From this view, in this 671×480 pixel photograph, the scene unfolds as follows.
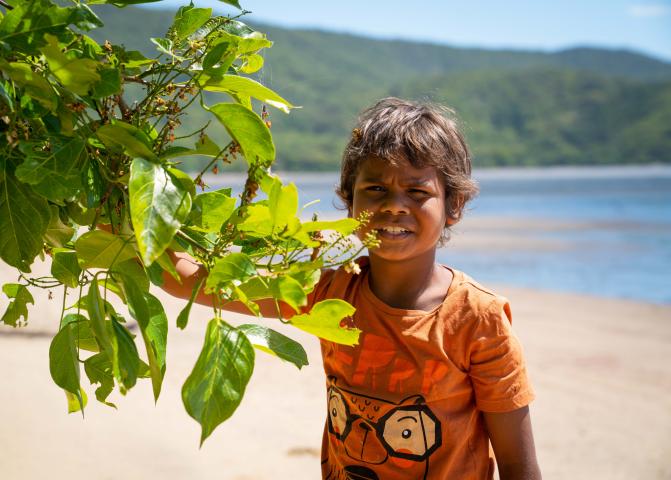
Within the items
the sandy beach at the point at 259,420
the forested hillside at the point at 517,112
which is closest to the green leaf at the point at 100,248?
the sandy beach at the point at 259,420

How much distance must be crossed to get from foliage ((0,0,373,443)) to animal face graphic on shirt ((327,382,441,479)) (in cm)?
68

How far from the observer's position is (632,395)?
5582mm

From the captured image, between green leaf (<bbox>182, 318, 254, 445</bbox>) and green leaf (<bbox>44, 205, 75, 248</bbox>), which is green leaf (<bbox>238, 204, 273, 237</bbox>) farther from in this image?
green leaf (<bbox>44, 205, 75, 248</bbox>)

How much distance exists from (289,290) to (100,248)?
0.29 meters

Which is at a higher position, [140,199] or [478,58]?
[478,58]

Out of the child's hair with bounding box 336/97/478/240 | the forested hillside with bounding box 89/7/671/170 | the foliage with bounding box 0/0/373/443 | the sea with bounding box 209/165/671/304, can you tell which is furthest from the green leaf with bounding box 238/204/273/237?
the forested hillside with bounding box 89/7/671/170

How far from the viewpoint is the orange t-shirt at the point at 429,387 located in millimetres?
1527

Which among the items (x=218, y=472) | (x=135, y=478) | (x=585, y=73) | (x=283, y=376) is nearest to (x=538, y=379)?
(x=283, y=376)

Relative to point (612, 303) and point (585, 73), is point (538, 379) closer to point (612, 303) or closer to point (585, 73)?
point (612, 303)

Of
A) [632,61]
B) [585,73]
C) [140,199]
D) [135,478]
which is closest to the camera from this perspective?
[140,199]

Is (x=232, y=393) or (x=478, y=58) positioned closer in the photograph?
(x=232, y=393)

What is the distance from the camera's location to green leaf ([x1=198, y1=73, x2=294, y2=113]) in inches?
34.3

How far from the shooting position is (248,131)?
2.73ft

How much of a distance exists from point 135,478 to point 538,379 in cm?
386
